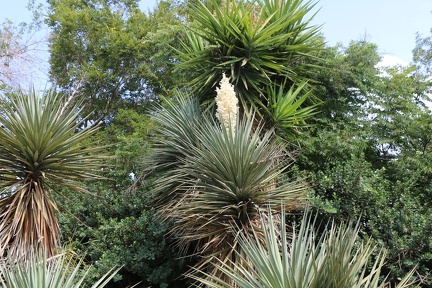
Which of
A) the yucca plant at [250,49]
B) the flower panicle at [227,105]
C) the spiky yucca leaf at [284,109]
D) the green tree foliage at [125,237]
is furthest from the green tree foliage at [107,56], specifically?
the flower panicle at [227,105]

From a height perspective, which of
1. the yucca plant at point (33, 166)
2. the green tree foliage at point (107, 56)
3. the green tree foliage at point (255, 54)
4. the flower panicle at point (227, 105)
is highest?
the green tree foliage at point (107, 56)

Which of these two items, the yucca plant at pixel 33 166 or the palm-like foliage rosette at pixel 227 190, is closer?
the yucca plant at pixel 33 166

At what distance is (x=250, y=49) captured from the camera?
6992 millimetres

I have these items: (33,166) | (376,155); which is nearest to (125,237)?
(33,166)

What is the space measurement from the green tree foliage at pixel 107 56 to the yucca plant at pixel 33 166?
10833 millimetres

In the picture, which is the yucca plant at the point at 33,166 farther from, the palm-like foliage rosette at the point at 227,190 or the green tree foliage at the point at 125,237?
the palm-like foliage rosette at the point at 227,190

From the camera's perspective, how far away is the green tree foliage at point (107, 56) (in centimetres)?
1655

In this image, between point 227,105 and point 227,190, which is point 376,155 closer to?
point 227,105

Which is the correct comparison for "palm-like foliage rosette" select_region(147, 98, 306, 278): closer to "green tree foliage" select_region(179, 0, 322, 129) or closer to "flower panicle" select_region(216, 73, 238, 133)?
"flower panicle" select_region(216, 73, 238, 133)

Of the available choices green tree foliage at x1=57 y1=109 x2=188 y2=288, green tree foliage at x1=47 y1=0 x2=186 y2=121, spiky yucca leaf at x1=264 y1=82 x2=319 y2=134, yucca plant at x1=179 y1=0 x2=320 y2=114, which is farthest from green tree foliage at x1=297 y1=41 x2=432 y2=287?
green tree foliage at x1=47 y1=0 x2=186 y2=121

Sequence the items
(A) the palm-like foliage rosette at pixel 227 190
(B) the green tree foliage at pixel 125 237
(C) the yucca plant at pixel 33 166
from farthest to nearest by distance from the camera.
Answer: (B) the green tree foliage at pixel 125 237, (A) the palm-like foliage rosette at pixel 227 190, (C) the yucca plant at pixel 33 166

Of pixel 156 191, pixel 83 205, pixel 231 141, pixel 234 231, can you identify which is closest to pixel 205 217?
pixel 234 231

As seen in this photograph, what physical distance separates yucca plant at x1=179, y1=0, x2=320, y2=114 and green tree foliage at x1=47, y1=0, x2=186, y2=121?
9081mm

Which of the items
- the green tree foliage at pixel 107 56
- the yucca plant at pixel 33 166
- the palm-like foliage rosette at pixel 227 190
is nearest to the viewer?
the yucca plant at pixel 33 166
